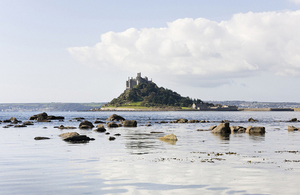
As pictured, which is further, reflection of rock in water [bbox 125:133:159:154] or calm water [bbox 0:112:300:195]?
reflection of rock in water [bbox 125:133:159:154]

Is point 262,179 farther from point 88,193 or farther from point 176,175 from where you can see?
point 88,193

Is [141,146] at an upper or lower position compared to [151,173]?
lower

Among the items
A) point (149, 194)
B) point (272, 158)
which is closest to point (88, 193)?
point (149, 194)

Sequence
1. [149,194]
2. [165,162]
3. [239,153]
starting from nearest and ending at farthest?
[149,194] → [165,162] → [239,153]

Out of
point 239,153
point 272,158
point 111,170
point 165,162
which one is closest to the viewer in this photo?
point 111,170

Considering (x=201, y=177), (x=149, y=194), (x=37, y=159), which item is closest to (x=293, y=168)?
(x=201, y=177)

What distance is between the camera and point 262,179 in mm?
15391

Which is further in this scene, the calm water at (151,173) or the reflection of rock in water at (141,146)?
the reflection of rock in water at (141,146)

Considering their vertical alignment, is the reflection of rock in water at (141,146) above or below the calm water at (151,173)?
below

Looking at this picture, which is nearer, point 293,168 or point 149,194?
point 149,194

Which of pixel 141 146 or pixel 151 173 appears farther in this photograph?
pixel 141 146

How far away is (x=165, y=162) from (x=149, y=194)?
844 centimetres

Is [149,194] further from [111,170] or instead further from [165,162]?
[165,162]

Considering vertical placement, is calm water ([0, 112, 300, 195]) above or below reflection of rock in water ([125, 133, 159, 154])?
above
